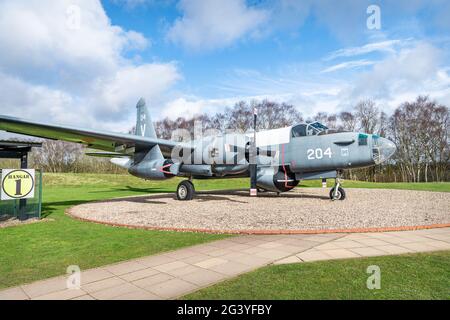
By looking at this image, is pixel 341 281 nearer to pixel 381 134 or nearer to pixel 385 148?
pixel 385 148

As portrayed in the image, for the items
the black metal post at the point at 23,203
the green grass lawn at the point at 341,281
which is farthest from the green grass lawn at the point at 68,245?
the green grass lawn at the point at 341,281

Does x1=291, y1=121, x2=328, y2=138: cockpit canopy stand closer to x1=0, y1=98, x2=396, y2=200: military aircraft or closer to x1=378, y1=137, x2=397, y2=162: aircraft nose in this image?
x1=0, y1=98, x2=396, y2=200: military aircraft

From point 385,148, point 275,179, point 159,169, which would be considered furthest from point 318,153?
point 159,169

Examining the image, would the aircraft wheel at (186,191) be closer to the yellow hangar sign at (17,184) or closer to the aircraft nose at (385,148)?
the yellow hangar sign at (17,184)

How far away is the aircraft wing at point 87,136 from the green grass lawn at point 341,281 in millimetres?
9184

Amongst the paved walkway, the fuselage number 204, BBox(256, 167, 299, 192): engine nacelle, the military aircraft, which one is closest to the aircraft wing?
the military aircraft

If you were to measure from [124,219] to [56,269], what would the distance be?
4608 mm

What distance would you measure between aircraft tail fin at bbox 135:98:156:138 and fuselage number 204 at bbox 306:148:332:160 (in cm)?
1098

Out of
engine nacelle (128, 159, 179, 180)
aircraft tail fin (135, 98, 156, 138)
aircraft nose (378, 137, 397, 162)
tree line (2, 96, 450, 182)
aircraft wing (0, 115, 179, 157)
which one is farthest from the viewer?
tree line (2, 96, 450, 182)

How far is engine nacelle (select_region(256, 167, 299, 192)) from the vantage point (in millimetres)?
13891

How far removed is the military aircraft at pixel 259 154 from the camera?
1178 centimetres

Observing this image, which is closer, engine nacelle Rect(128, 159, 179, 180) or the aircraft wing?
the aircraft wing

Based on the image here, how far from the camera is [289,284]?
3.70 metres
